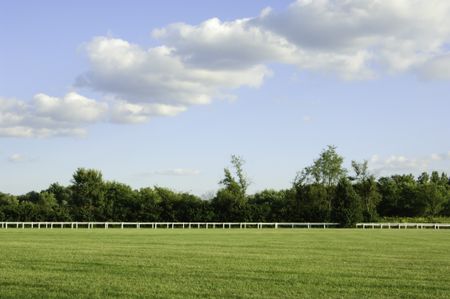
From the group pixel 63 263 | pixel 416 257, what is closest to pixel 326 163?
pixel 416 257

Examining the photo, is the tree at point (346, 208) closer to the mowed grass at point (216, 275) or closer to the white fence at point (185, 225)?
the white fence at point (185, 225)

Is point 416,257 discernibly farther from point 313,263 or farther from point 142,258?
point 142,258

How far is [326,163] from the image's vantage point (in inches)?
4190

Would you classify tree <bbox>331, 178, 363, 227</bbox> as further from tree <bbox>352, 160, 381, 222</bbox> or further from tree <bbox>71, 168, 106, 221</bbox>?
tree <bbox>71, 168, 106, 221</bbox>

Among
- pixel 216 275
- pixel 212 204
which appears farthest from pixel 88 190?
pixel 216 275

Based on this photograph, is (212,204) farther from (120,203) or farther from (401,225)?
(401,225)

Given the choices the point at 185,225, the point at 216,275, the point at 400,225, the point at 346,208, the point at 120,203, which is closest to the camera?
the point at 216,275

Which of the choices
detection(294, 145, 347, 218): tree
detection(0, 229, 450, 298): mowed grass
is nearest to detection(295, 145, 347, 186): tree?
detection(294, 145, 347, 218): tree

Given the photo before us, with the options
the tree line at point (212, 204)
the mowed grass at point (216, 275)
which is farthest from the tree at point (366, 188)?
the mowed grass at point (216, 275)

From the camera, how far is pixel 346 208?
78.4 meters

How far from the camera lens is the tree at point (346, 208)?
77.0 metres

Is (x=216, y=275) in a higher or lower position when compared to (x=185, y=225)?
higher

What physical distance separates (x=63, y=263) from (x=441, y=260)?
44.2 ft

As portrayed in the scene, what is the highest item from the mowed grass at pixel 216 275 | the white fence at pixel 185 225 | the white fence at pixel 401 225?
the mowed grass at pixel 216 275
